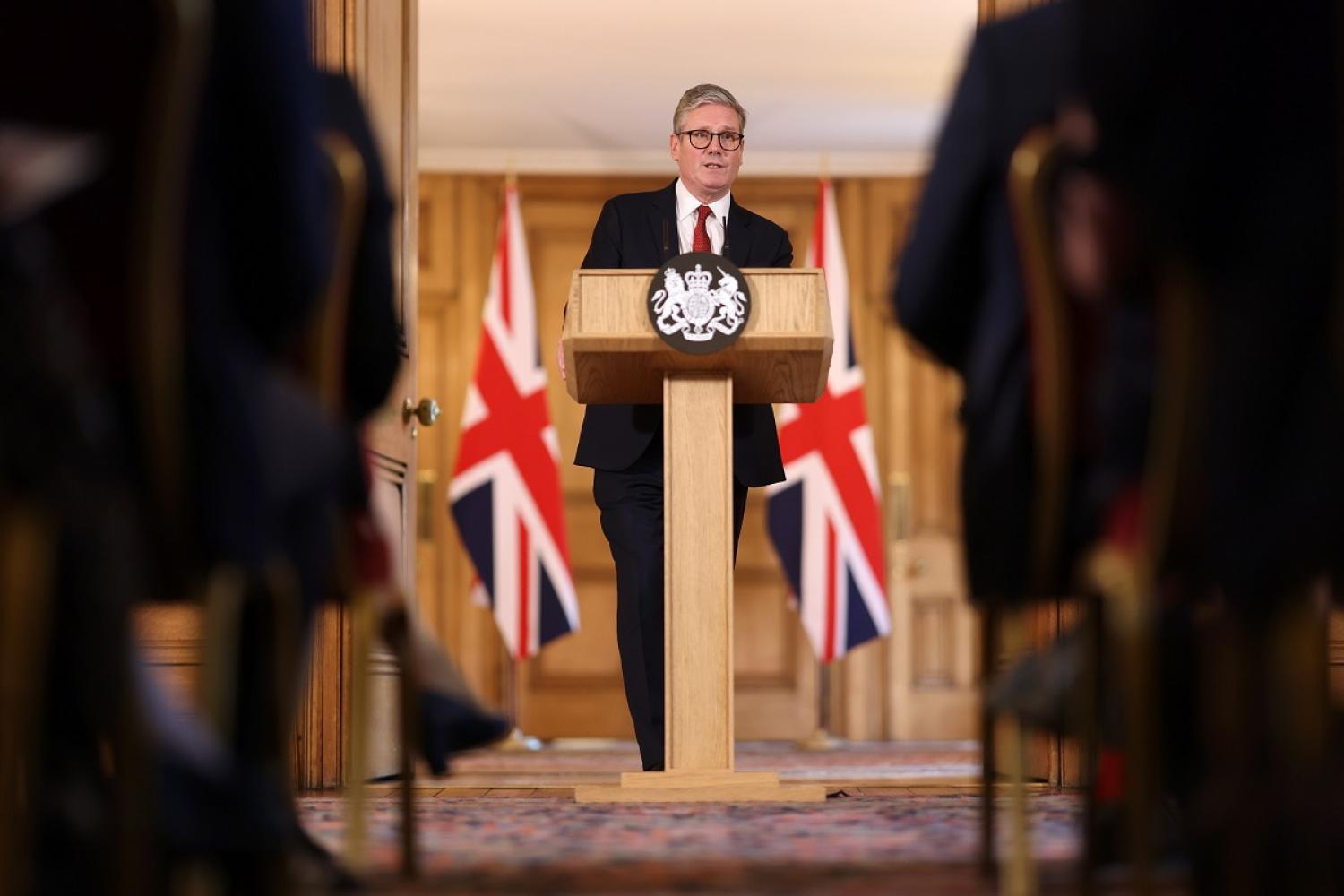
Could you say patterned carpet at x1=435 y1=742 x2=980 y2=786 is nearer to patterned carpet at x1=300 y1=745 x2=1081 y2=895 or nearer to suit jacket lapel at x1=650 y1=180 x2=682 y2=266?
patterned carpet at x1=300 y1=745 x2=1081 y2=895

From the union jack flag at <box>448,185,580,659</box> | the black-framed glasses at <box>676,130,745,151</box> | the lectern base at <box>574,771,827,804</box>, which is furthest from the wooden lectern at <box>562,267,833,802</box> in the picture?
the union jack flag at <box>448,185,580,659</box>

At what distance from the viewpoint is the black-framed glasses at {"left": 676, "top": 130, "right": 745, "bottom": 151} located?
3.75 m

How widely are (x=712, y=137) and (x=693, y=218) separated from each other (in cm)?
19

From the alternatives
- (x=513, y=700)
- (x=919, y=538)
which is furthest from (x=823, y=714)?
(x=513, y=700)

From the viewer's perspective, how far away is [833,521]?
6391mm

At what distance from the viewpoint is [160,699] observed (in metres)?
1.25

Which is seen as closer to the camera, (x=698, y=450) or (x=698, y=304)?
(x=698, y=304)

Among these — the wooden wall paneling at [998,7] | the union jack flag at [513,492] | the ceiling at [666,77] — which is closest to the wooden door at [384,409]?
the wooden wall paneling at [998,7]

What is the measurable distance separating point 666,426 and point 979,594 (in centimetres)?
135

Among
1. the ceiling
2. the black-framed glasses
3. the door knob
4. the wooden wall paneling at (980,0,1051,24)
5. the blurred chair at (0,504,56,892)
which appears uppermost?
the ceiling

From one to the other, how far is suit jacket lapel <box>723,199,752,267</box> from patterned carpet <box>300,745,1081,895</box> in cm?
121

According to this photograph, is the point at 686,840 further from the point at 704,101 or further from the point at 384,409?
the point at 704,101

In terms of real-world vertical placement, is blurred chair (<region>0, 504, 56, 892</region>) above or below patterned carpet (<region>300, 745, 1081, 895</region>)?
above

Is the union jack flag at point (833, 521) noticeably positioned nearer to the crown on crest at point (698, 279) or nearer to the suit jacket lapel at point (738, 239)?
the suit jacket lapel at point (738, 239)
